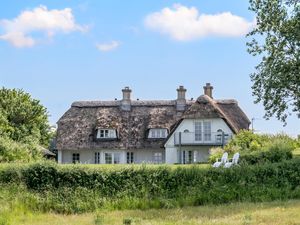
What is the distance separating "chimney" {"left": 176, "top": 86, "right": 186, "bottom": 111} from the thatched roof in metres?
0.49

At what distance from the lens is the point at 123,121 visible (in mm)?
54250

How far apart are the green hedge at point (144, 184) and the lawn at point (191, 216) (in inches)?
43.8

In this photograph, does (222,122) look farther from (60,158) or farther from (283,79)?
(283,79)

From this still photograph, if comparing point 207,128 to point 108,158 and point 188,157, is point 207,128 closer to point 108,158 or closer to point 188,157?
point 188,157

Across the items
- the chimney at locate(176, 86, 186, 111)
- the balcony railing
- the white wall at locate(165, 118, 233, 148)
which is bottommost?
the balcony railing

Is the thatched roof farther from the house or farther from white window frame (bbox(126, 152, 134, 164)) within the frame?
white window frame (bbox(126, 152, 134, 164))

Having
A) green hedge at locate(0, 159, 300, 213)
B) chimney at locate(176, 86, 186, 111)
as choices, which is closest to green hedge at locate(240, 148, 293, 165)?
green hedge at locate(0, 159, 300, 213)

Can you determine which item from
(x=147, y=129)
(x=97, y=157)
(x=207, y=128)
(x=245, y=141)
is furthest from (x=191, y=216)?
(x=97, y=157)

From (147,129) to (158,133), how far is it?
1161 mm

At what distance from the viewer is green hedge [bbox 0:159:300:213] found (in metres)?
17.8

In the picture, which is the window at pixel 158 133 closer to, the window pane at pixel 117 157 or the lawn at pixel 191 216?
the window pane at pixel 117 157

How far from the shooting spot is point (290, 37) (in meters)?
25.3

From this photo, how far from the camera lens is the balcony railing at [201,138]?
4969 cm

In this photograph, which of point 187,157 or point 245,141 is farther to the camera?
point 187,157
